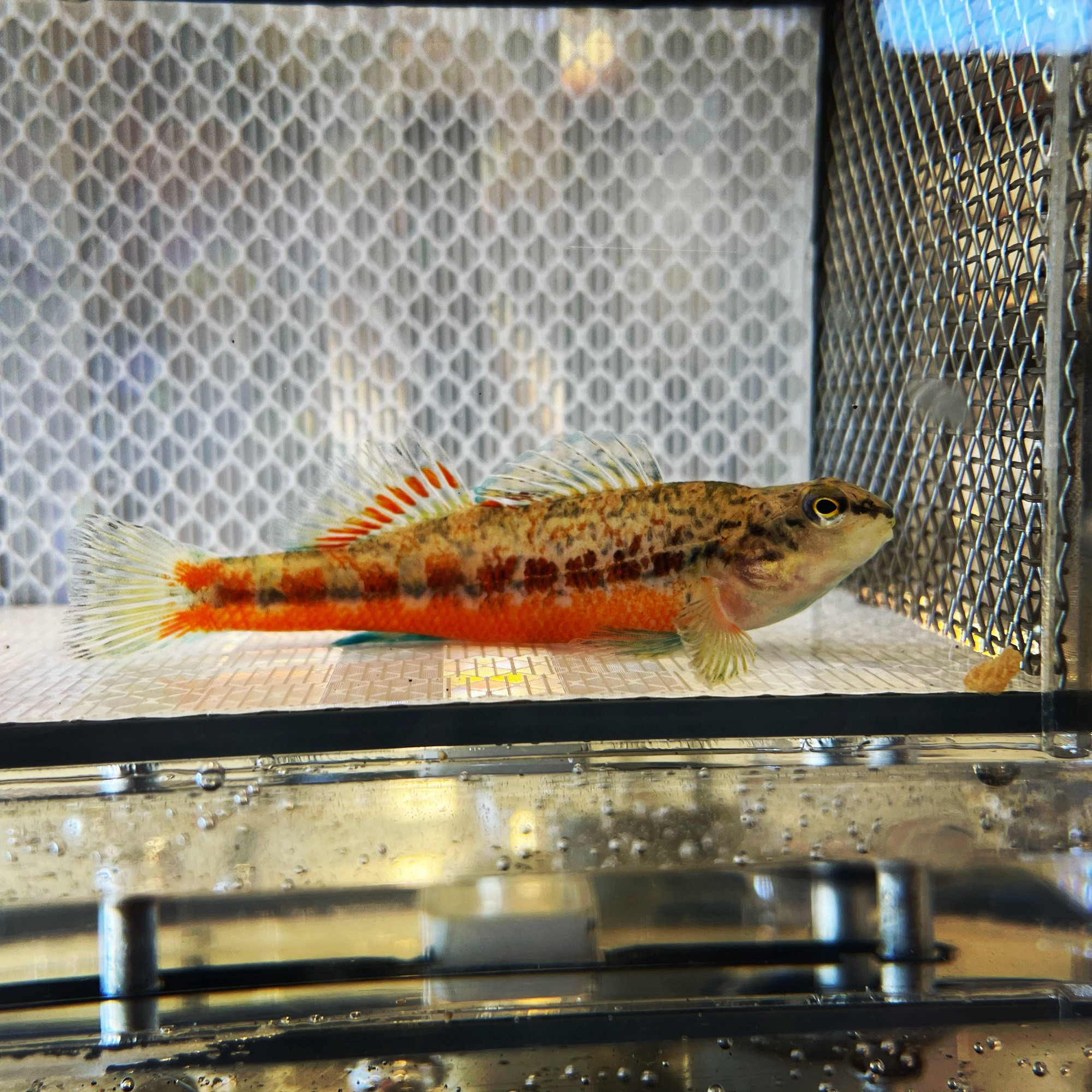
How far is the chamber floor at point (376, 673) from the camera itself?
521mm

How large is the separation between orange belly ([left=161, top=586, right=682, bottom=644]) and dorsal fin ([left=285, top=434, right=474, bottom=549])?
5 cm

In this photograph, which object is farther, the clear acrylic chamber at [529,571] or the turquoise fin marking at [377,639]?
the turquoise fin marking at [377,639]

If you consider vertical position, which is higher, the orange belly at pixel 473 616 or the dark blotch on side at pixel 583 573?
the dark blotch on side at pixel 583 573

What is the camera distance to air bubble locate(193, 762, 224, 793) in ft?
1.74

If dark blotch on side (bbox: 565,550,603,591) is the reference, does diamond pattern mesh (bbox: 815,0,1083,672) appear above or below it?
above

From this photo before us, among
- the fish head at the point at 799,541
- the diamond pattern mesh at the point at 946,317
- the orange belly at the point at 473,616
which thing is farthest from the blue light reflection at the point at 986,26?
the orange belly at the point at 473,616

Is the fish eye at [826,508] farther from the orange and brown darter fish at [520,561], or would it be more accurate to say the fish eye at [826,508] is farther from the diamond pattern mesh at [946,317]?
the diamond pattern mesh at [946,317]

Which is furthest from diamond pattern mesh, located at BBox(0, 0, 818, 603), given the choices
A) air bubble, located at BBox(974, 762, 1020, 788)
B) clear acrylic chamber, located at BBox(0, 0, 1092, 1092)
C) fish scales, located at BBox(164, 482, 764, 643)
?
air bubble, located at BBox(974, 762, 1020, 788)

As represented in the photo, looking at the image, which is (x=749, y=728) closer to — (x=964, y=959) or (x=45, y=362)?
(x=964, y=959)

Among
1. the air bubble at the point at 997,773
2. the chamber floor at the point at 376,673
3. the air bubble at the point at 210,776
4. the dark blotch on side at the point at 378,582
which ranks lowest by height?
the air bubble at the point at 997,773

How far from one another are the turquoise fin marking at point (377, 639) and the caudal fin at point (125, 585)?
0.10m

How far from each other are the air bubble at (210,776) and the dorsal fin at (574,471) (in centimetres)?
23

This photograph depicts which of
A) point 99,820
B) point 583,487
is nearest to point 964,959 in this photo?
point 583,487

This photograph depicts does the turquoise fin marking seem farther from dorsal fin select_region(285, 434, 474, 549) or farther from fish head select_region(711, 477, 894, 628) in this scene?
fish head select_region(711, 477, 894, 628)
